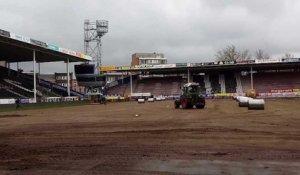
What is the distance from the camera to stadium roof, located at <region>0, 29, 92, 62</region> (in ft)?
212

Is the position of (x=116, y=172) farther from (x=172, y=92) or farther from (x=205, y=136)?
(x=172, y=92)

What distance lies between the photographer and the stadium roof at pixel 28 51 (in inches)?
2544

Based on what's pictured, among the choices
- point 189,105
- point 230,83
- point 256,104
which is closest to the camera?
point 256,104

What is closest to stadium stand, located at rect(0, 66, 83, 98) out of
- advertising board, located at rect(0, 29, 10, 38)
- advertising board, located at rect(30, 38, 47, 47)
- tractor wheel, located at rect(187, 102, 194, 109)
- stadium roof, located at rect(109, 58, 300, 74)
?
advertising board, located at rect(30, 38, 47, 47)

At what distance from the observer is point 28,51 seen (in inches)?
3056

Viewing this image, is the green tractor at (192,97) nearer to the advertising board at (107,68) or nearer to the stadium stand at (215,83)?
the stadium stand at (215,83)

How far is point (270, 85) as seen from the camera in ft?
322

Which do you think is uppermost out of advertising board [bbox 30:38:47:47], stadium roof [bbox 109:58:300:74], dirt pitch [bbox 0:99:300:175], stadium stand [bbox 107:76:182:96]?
advertising board [bbox 30:38:47:47]

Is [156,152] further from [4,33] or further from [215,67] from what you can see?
[215,67]

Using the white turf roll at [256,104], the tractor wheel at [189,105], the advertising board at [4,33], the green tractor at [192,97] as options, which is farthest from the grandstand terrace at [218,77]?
the white turf roll at [256,104]

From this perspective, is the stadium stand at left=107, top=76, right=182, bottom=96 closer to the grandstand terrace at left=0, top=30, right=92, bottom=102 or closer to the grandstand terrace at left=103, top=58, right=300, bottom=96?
the grandstand terrace at left=103, top=58, right=300, bottom=96

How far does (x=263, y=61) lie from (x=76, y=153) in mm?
86734

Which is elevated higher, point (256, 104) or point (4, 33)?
point (4, 33)

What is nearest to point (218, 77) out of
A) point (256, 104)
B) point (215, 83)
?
point (215, 83)
